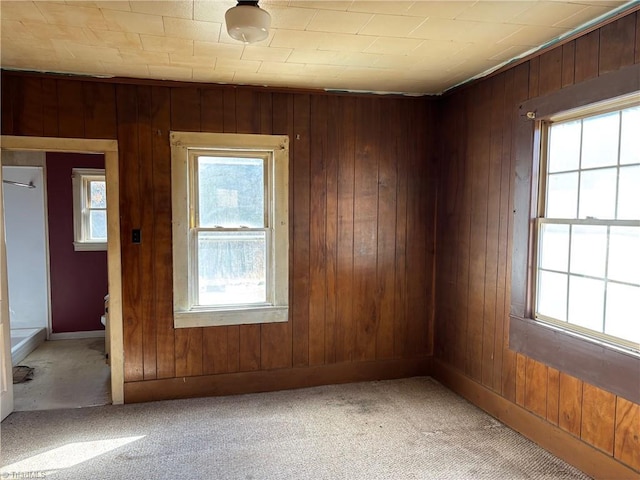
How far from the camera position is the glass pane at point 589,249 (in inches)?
89.2

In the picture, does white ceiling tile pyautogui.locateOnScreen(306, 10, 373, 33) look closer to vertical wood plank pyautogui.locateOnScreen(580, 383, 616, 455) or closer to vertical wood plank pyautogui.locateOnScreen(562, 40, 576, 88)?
vertical wood plank pyautogui.locateOnScreen(562, 40, 576, 88)

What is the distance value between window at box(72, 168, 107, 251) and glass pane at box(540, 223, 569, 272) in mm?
4431

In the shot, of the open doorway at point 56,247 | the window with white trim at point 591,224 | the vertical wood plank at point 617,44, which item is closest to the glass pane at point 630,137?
the window with white trim at point 591,224

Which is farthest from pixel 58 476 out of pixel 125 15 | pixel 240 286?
pixel 125 15

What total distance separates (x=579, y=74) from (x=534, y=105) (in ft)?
1.02

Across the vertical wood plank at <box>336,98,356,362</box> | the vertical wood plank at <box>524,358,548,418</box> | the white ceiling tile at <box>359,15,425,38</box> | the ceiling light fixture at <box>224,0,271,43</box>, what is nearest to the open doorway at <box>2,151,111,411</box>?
the vertical wood plank at <box>336,98,356,362</box>

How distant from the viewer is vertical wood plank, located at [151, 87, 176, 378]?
3.18 meters

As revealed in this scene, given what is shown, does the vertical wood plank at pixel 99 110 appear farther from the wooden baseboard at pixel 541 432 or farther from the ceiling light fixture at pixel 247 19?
the wooden baseboard at pixel 541 432

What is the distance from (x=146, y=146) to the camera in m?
3.17

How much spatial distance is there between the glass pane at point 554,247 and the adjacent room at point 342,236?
1 centimetres

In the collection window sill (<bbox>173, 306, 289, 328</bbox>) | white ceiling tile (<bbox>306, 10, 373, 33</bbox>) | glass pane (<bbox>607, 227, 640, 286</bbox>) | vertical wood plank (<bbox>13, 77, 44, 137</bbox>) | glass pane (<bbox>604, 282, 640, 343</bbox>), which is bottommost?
window sill (<bbox>173, 306, 289, 328</bbox>)

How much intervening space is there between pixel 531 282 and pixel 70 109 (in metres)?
3.42

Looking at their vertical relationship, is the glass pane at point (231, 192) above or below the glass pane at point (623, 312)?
above

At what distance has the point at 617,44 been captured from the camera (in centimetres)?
211
